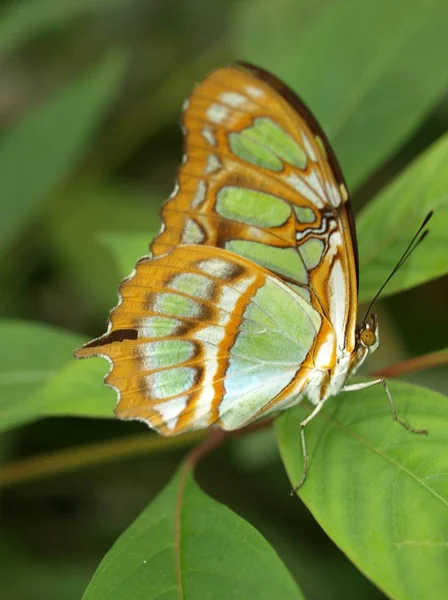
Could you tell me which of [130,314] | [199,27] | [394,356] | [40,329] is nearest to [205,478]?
[394,356]

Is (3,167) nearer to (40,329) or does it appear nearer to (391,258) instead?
(40,329)

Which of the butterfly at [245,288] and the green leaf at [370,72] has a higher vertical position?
the green leaf at [370,72]

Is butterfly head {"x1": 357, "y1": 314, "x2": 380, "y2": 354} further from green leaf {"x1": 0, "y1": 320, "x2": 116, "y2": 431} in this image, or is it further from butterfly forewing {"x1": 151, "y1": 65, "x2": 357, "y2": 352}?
green leaf {"x1": 0, "y1": 320, "x2": 116, "y2": 431}

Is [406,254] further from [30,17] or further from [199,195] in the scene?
[30,17]

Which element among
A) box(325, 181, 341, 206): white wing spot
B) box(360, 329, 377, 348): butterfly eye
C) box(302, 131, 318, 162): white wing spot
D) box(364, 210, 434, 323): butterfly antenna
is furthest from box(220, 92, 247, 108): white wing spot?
box(360, 329, 377, 348): butterfly eye

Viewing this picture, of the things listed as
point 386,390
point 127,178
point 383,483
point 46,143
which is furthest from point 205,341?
point 127,178

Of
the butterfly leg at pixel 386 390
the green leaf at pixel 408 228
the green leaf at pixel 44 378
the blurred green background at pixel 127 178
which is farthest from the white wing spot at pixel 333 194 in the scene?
the green leaf at pixel 44 378

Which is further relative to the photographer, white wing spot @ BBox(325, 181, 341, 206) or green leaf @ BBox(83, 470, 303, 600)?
white wing spot @ BBox(325, 181, 341, 206)

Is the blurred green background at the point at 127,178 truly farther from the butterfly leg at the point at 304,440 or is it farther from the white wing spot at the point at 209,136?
the butterfly leg at the point at 304,440
